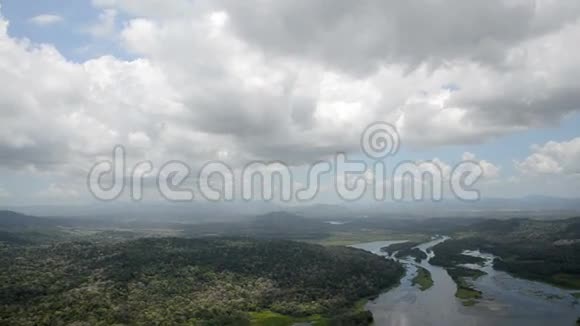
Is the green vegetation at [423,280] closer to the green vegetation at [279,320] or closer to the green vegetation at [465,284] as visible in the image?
the green vegetation at [465,284]

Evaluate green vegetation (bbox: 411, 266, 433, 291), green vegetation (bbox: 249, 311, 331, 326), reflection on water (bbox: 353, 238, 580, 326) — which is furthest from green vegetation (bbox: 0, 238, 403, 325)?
reflection on water (bbox: 353, 238, 580, 326)

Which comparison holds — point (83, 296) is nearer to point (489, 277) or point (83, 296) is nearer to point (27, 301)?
point (27, 301)

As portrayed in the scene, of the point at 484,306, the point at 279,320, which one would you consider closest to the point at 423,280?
the point at 484,306

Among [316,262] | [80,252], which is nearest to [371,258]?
[316,262]

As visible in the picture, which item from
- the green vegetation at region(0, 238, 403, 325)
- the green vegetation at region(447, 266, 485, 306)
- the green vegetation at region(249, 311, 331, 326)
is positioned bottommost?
the green vegetation at region(249, 311, 331, 326)

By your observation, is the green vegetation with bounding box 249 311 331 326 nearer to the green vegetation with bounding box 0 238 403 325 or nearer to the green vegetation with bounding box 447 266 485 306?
the green vegetation with bounding box 0 238 403 325

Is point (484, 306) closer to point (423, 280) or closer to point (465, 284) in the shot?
point (465, 284)
